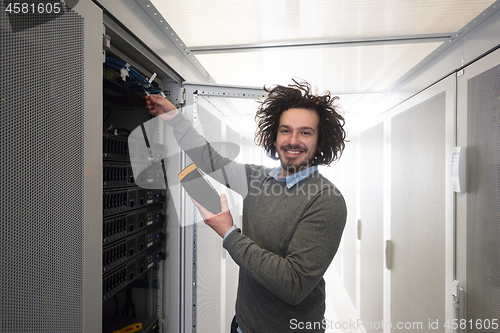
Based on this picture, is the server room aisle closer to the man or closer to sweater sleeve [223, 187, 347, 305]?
the man

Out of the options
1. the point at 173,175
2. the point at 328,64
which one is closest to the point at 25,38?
the point at 173,175

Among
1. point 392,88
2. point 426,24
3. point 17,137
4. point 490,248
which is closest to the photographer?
point 17,137

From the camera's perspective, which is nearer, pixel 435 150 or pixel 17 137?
pixel 17 137

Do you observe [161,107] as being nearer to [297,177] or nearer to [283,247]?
[297,177]

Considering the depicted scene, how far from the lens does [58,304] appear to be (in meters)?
0.61

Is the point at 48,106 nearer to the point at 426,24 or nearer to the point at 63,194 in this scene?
the point at 63,194

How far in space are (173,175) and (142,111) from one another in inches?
15.2

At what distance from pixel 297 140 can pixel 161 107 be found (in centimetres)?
68

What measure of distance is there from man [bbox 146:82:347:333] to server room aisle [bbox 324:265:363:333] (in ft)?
7.22

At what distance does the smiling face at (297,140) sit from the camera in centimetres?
103

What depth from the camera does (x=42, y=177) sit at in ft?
1.85

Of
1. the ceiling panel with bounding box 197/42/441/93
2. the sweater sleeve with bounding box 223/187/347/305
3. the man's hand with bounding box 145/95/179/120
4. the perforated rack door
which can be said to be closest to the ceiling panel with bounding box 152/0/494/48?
the ceiling panel with bounding box 197/42/441/93

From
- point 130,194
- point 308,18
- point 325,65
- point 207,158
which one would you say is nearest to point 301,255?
point 207,158

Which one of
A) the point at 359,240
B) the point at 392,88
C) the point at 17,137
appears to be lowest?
the point at 359,240
